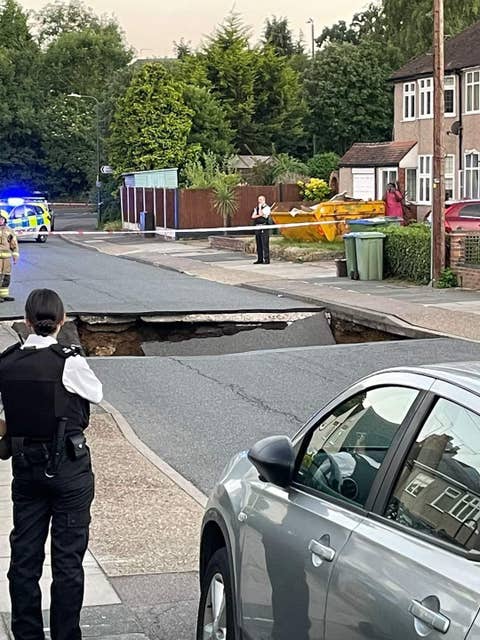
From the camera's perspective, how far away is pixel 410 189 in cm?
4950

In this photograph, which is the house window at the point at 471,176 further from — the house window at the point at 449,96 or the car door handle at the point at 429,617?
the car door handle at the point at 429,617

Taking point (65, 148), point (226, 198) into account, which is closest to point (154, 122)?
point (226, 198)

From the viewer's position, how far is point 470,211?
30953 mm

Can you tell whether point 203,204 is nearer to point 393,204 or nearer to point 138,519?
point 393,204

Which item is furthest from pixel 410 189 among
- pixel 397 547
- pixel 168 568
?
pixel 397 547

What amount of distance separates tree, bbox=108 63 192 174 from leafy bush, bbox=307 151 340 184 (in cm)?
656

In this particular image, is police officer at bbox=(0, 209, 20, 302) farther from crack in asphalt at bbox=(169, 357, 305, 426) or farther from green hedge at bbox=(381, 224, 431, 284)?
green hedge at bbox=(381, 224, 431, 284)

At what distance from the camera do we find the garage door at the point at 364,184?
166 ft

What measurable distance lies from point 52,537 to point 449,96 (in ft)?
144

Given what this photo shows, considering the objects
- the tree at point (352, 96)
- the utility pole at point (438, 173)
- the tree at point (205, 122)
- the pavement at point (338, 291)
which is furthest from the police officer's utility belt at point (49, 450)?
the tree at point (352, 96)

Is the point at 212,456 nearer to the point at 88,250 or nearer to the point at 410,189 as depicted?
the point at 88,250

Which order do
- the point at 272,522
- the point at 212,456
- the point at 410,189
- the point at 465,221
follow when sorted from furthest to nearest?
the point at 410,189 → the point at 465,221 → the point at 212,456 → the point at 272,522

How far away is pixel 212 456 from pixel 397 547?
262 inches

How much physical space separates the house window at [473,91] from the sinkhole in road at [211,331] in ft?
87.6
